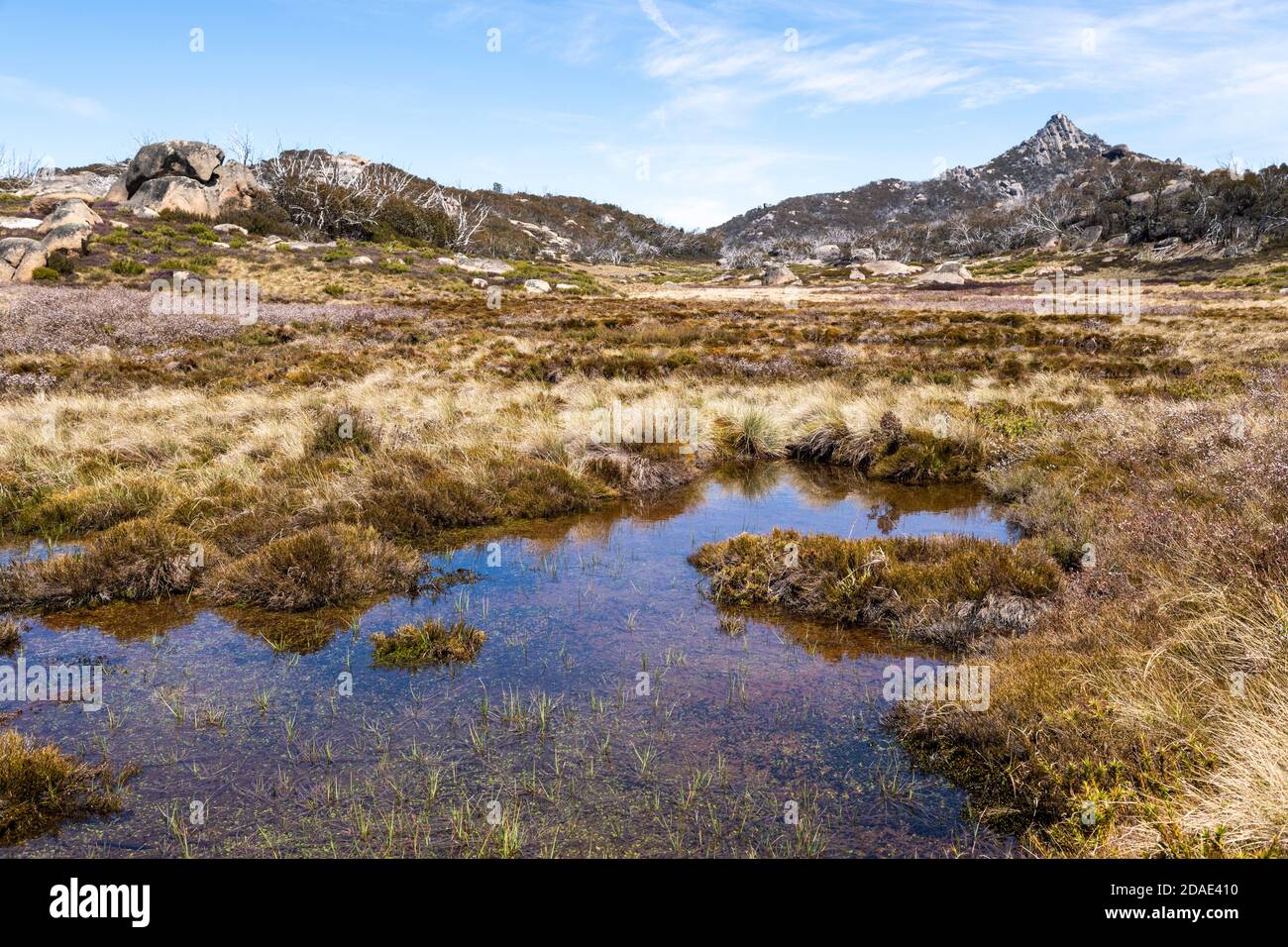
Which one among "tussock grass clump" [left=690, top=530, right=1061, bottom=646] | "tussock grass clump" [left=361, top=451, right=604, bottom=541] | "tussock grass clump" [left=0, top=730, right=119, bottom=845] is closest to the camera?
"tussock grass clump" [left=0, top=730, right=119, bottom=845]

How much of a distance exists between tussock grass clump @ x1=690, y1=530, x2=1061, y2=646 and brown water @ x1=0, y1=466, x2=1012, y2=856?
358 mm

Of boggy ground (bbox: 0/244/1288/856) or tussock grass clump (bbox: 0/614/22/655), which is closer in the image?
boggy ground (bbox: 0/244/1288/856)

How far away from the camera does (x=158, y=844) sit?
3.80m

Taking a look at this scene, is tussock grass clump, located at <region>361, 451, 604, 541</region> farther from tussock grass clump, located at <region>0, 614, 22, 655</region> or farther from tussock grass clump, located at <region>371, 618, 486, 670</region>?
tussock grass clump, located at <region>0, 614, 22, 655</region>

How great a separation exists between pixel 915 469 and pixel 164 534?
1064cm

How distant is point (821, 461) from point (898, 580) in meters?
6.80

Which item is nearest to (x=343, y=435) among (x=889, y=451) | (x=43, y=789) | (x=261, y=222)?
(x=43, y=789)

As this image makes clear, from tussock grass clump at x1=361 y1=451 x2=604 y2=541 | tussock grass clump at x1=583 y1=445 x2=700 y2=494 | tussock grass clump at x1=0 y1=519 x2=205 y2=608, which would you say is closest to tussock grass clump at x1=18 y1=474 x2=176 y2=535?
tussock grass clump at x1=0 y1=519 x2=205 y2=608

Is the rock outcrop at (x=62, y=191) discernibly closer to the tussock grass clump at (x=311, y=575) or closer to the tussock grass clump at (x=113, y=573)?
the tussock grass clump at (x=113, y=573)

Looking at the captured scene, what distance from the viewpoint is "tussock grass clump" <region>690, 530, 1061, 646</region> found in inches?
255

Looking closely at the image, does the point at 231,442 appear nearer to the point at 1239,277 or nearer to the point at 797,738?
the point at 797,738

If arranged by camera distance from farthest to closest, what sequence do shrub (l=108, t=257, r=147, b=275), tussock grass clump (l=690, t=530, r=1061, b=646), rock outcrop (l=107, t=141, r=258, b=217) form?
rock outcrop (l=107, t=141, r=258, b=217)
shrub (l=108, t=257, r=147, b=275)
tussock grass clump (l=690, t=530, r=1061, b=646)

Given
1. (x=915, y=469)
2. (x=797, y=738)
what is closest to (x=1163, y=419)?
(x=915, y=469)

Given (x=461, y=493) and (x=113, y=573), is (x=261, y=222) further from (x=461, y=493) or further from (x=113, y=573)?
(x=113, y=573)
